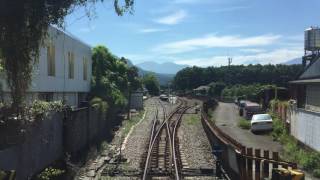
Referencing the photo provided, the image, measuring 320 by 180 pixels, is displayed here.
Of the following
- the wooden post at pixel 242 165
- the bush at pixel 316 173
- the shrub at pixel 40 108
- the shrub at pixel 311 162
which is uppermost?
the shrub at pixel 40 108

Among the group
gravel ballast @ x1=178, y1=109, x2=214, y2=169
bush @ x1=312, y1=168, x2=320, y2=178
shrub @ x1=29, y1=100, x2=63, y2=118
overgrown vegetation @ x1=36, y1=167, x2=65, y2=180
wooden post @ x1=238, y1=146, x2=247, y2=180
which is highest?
shrub @ x1=29, y1=100, x2=63, y2=118

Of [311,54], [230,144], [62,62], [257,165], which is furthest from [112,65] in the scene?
[257,165]

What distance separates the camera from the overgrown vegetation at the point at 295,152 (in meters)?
21.5

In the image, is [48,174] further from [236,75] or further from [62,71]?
[236,75]

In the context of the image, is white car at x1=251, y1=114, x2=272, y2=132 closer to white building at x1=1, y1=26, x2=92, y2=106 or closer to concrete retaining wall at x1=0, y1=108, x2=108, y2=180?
concrete retaining wall at x1=0, y1=108, x2=108, y2=180

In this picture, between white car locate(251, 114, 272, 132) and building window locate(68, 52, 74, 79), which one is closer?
building window locate(68, 52, 74, 79)

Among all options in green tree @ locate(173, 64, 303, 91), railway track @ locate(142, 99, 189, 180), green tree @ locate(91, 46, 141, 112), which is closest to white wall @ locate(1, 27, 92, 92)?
green tree @ locate(91, 46, 141, 112)

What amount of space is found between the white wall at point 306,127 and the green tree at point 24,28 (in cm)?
1345

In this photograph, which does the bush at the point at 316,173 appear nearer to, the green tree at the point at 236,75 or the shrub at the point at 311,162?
the shrub at the point at 311,162

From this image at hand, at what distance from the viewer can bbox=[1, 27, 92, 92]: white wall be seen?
91.3ft

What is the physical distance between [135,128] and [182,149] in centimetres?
1287

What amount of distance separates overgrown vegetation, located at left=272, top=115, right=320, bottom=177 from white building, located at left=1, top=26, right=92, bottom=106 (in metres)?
11.1

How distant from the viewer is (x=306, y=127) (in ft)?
90.5

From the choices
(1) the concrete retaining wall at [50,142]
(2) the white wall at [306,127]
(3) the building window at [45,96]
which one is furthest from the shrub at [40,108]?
(2) the white wall at [306,127]
